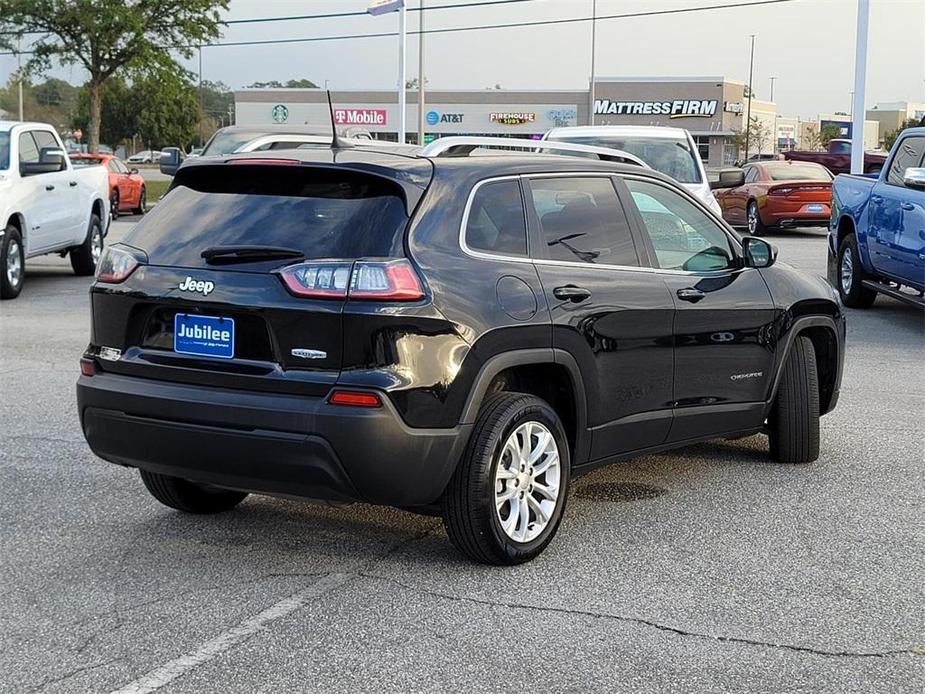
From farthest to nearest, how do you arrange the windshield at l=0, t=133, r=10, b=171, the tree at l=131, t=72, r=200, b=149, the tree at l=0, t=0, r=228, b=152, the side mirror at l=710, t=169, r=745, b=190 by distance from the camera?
the tree at l=131, t=72, r=200, b=149, the tree at l=0, t=0, r=228, b=152, the side mirror at l=710, t=169, r=745, b=190, the windshield at l=0, t=133, r=10, b=171

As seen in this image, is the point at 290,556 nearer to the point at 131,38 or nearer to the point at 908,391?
the point at 908,391

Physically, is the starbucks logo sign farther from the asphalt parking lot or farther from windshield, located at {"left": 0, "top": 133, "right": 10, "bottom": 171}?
the asphalt parking lot

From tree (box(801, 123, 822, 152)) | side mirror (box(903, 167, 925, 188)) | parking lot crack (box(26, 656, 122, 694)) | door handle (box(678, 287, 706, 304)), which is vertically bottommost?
parking lot crack (box(26, 656, 122, 694))

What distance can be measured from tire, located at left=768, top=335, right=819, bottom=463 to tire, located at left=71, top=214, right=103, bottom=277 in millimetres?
11803

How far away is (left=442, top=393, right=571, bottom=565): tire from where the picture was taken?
5012 mm

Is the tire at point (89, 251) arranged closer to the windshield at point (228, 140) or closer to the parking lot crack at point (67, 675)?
the windshield at point (228, 140)

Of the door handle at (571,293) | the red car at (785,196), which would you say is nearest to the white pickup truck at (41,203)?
the door handle at (571,293)

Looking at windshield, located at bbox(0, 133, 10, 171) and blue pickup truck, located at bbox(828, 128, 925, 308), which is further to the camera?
windshield, located at bbox(0, 133, 10, 171)

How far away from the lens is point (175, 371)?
16.5 feet

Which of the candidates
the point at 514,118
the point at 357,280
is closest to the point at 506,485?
the point at 357,280

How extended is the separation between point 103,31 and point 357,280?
3990 cm

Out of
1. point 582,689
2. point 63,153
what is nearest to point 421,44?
point 63,153

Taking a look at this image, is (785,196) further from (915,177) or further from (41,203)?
(41,203)

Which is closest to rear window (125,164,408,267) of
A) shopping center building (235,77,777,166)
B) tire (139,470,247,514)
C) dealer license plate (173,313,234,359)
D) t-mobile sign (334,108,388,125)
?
dealer license plate (173,313,234,359)
